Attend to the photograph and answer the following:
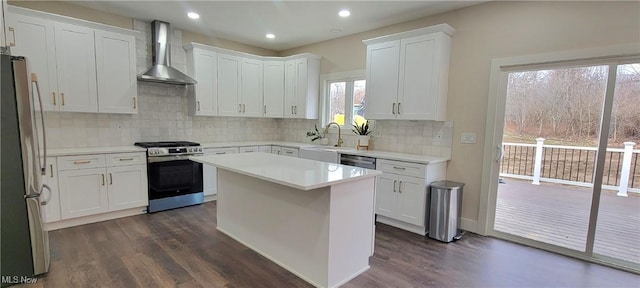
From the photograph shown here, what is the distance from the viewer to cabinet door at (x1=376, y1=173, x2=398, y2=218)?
362 centimetres

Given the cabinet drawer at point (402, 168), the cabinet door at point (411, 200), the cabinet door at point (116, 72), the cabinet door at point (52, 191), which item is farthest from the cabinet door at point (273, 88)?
the cabinet door at point (52, 191)

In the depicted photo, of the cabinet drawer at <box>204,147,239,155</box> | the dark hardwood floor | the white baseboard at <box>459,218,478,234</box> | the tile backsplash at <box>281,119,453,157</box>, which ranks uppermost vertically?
the tile backsplash at <box>281,119,453,157</box>

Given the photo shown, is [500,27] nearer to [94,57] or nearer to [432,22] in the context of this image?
[432,22]

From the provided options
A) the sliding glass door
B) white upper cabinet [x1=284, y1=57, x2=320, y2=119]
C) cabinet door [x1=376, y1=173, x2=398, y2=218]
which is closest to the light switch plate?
the sliding glass door

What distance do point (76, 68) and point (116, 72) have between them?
15.9 inches

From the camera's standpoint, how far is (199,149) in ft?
14.4

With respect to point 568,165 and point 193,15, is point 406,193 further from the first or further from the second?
point 193,15

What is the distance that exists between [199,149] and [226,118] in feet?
3.50

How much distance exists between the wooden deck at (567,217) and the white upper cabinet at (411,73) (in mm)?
1250

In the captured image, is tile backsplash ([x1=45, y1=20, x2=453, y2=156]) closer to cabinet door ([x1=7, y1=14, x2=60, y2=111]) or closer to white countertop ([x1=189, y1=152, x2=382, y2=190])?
cabinet door ([x1=7, y1=14, x2=60, y2=111])

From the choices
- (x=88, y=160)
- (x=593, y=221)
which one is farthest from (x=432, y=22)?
(x=88, y=160)

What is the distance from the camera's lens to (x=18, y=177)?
2211mm

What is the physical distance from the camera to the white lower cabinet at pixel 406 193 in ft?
11.1

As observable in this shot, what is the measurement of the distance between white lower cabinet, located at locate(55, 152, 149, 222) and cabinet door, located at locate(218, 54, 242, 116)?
4.94 feet
